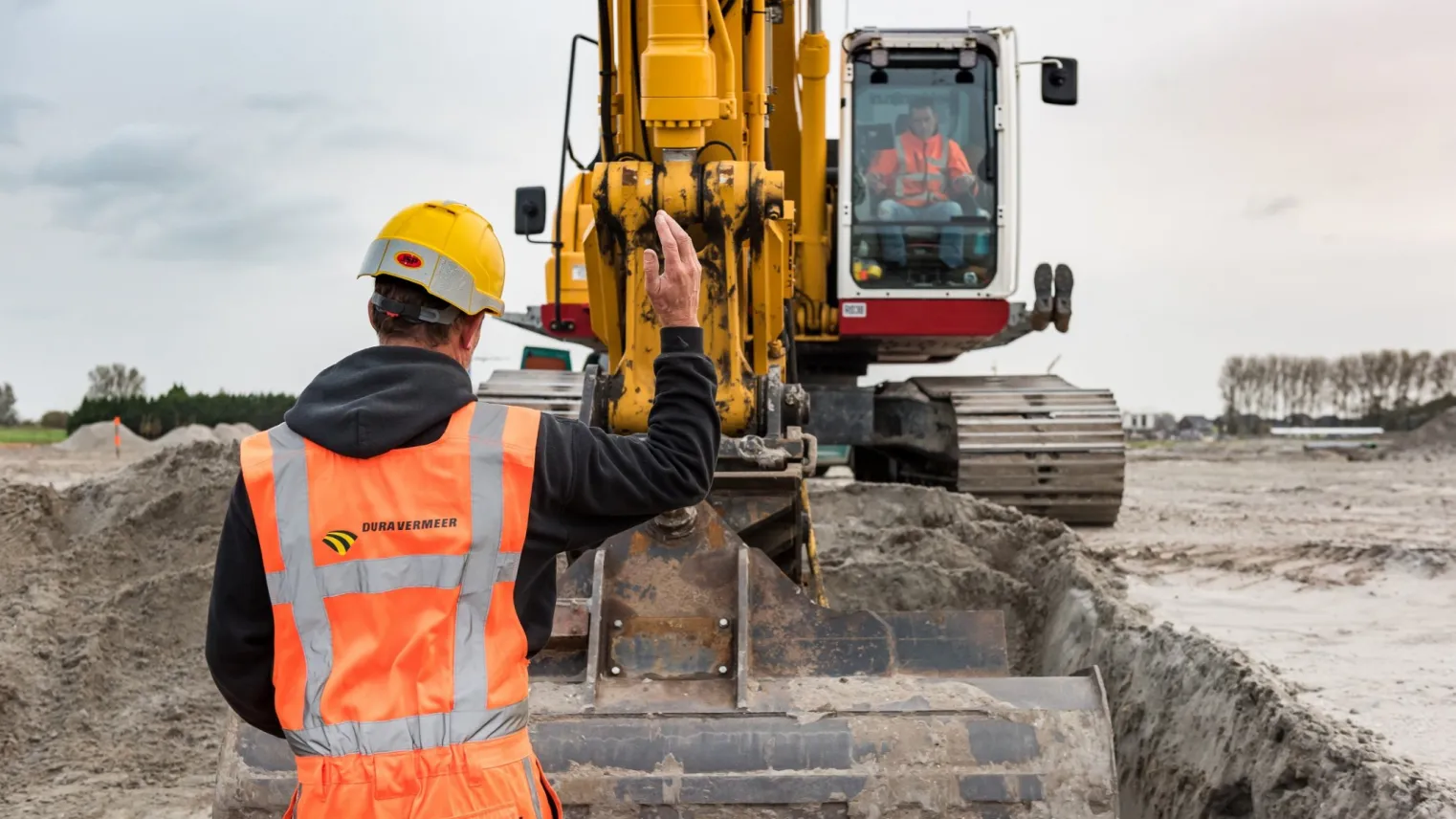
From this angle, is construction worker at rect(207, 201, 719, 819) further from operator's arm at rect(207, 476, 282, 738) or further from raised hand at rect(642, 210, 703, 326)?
raised hand at rect(642, 210, 703, 326)

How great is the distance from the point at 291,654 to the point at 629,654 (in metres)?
1.73

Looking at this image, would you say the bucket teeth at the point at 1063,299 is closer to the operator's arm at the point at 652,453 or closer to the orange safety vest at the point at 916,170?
the orange safety vest at the point at 916,170

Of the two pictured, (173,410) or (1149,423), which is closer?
(173,410)

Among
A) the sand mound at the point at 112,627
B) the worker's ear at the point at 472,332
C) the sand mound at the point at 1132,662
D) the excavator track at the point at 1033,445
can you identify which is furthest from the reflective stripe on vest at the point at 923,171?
the worker's ear at the point at 472,332

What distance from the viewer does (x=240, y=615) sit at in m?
1.95

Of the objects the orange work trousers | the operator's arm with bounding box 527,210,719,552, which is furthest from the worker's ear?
the orange work trousers

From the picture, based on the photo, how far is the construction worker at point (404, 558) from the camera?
1847mm

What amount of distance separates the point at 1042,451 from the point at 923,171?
6.75 ft

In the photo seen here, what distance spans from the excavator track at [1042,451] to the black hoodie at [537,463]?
21.8 ft

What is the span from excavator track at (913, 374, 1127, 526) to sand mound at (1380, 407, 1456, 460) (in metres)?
16.2

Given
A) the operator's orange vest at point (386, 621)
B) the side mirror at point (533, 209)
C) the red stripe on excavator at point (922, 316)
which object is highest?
the side mirror at point (533, 209)

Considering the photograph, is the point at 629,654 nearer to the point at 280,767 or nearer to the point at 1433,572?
the point at 280,767

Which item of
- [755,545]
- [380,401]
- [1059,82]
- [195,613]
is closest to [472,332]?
[380,401]

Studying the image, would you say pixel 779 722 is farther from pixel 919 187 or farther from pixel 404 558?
pixel 919 187
